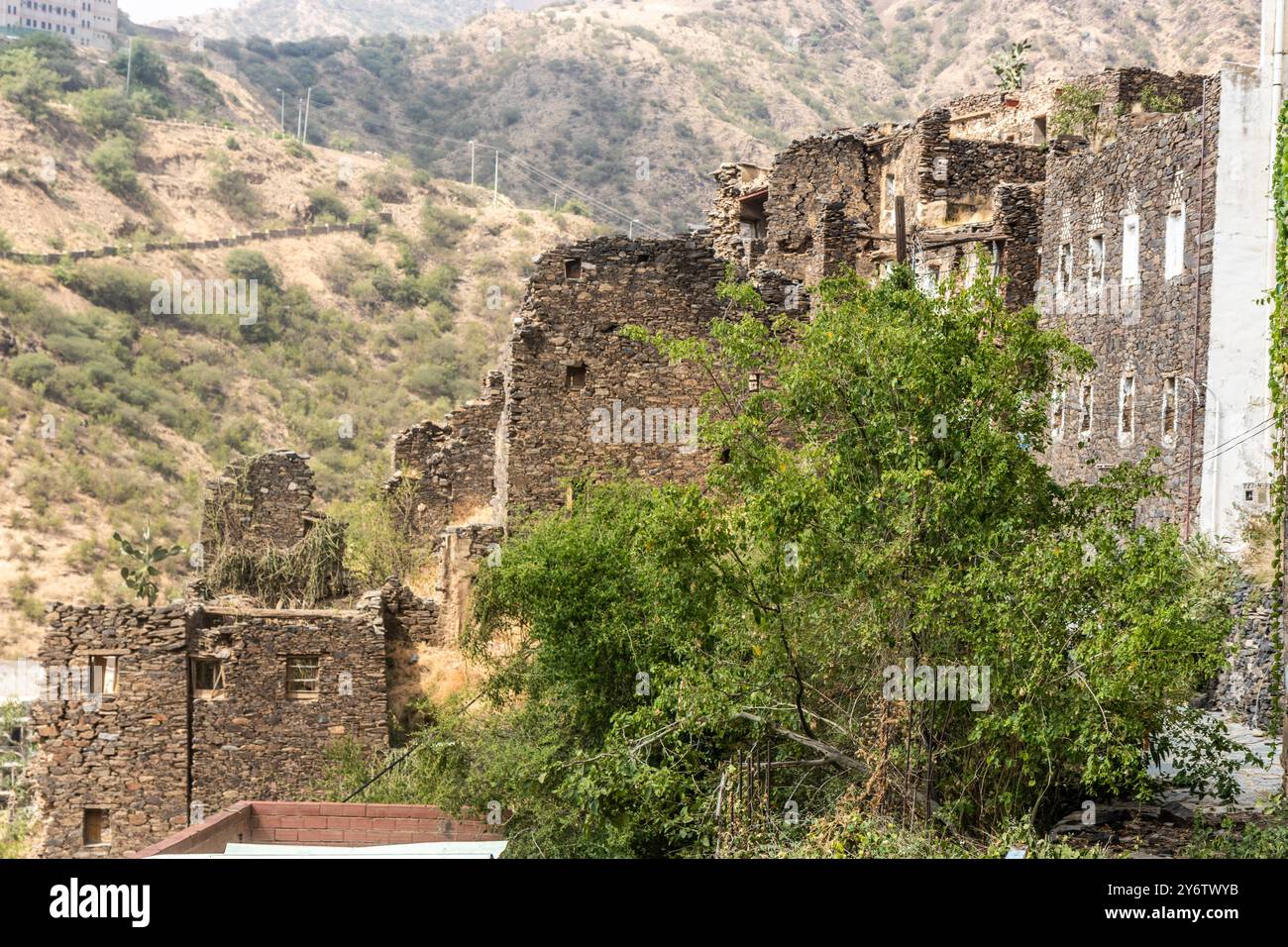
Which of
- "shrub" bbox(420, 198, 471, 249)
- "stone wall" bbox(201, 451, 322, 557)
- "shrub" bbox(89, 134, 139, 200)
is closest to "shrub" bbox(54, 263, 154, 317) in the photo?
"shrub" bbox(89, 134, 139, 200)

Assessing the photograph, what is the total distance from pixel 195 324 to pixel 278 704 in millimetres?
58541

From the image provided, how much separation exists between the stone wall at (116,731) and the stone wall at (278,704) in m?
0.33

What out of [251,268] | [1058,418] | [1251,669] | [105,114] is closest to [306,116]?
[105,114]

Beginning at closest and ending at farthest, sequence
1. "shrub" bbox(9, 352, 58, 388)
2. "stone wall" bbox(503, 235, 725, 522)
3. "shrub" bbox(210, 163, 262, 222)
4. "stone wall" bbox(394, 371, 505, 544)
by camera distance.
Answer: "stone wall" bbox(503, 235, 725, 522) < "stone wall" bbox(394, 371, 505, 544) < "shrub" bbox(9, 352, 58, 388) < "shrub" bbox(210, 163, 262, 222)

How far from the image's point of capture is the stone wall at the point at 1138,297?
2255 cm

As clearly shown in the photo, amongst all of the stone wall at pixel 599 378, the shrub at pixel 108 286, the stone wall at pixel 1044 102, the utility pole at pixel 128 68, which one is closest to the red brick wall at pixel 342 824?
the stone wall at pixel 599 378

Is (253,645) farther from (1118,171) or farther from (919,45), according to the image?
(919,45)

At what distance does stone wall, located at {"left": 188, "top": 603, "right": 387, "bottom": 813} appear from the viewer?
72.3 feet

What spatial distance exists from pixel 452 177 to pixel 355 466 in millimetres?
48197

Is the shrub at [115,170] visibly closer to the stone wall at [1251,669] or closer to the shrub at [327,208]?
the shrub at [327,208]

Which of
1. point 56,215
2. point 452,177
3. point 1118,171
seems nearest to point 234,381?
point 56,215

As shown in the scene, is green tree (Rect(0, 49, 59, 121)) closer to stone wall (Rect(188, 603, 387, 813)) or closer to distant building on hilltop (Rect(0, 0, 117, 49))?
distant building on hilltop (Rect(0, 0, 117, 49))

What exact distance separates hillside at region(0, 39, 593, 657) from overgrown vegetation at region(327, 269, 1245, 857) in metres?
35.7

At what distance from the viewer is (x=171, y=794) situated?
22188 millimetres
